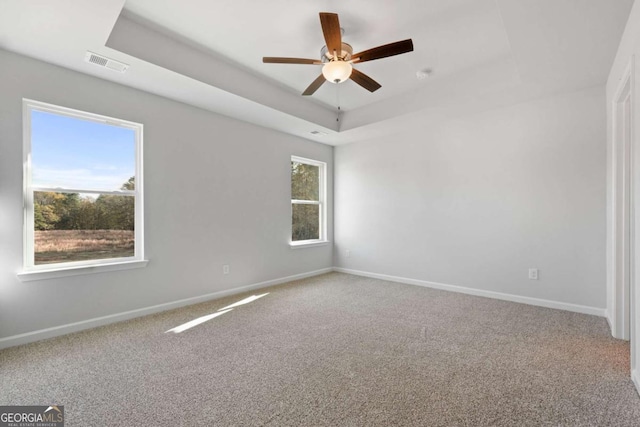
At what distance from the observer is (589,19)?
7.02 ft

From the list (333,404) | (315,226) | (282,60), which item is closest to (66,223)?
(282,60)

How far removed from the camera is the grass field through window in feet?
9.07

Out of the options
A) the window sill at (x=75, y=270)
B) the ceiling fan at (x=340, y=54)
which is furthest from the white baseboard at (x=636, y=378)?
the window sill at (x=75, y=270)

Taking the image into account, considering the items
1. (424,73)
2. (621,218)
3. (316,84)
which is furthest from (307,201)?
(621,218)

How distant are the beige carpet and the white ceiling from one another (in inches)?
97.4

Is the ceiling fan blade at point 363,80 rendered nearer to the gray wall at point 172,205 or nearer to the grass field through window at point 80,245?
the gray wall at point 172,205

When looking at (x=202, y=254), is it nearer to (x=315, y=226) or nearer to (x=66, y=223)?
(x=66, y=223)

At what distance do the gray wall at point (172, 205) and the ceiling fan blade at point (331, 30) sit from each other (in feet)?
7.08

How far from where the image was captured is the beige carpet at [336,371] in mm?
1690

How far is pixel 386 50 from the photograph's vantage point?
2.38 m

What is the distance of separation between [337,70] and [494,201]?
2.79m

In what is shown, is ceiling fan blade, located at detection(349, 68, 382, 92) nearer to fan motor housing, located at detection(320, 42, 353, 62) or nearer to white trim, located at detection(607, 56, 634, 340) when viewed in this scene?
fan motor housing, located at detection(320, 42, 353, 62)

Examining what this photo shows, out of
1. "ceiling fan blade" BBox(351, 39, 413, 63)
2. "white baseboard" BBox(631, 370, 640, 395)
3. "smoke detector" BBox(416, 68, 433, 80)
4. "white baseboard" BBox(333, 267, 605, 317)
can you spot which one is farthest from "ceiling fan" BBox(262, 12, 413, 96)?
"white baseboard" BBox(333, 267, 605, 317)

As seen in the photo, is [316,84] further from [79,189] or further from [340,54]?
[79,189]
